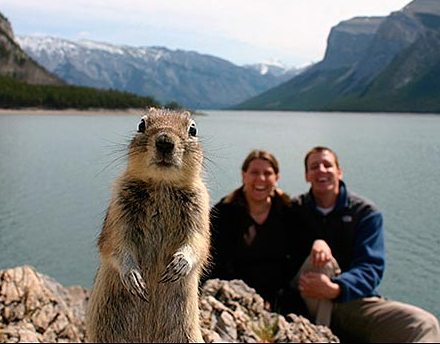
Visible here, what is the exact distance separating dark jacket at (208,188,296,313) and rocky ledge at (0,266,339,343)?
0.45 m

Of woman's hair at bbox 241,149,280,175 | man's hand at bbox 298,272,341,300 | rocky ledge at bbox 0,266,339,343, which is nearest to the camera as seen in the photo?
rocky ledge at bbox 0,266,339,343

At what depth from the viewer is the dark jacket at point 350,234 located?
850 centimetres

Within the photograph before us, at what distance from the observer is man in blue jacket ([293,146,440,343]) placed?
841 cm

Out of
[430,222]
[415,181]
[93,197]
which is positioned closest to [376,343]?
[430,222]

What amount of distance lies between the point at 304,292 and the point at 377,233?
1505 mm

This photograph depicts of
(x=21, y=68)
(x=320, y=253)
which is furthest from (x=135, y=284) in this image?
(x=21, y=68)

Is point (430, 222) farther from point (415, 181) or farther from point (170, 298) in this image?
point (170, 298)

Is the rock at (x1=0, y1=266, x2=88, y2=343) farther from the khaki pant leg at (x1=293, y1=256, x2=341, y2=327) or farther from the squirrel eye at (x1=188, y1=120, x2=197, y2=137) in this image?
the squirrel eye at (x1=188, y1=120, x2=197, y2=137)

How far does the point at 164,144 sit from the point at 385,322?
22.5 ft

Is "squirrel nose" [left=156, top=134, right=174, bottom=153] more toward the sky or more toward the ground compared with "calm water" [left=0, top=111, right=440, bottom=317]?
more toward the sky

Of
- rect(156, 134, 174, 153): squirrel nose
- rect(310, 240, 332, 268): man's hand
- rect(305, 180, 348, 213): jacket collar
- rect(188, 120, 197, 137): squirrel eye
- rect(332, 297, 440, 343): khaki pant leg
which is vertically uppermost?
rect(188, 120, 197, 137): squirrel eye

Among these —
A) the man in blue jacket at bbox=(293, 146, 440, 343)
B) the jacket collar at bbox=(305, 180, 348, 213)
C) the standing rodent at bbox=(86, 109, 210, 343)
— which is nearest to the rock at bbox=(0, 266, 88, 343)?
the man in blue jacket at bbox=(293, 146, 440, 343)

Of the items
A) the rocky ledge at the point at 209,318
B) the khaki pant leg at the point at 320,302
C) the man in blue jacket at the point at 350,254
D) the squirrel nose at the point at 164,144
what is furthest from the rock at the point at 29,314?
the squirrel nose at the point at 164,144

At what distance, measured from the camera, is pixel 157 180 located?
3033mm
